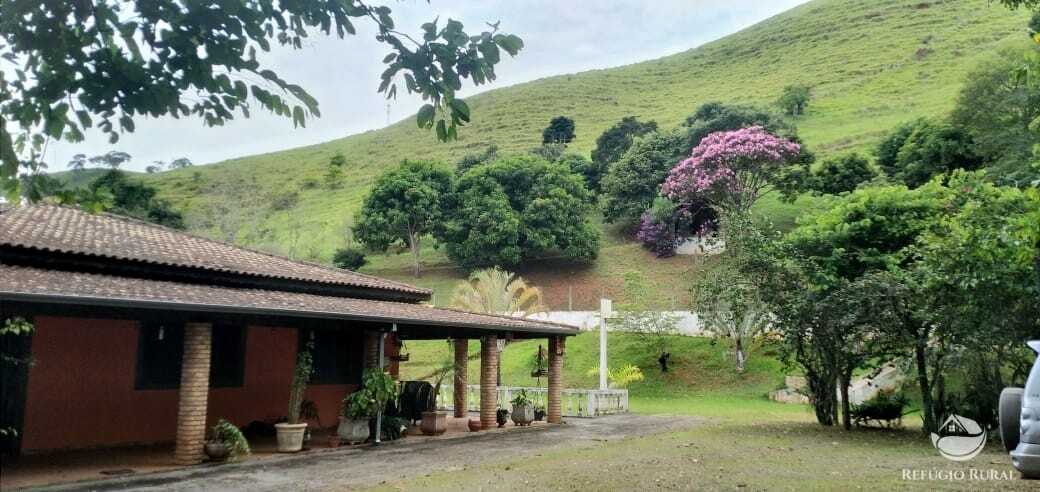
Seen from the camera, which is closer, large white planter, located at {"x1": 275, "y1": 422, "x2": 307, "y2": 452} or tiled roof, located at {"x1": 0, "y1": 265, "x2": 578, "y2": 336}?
tiled roof, located at {"x1": 0, "y1": 265, "x2": 578, "y2": 336}

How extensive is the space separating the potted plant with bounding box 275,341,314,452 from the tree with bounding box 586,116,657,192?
44.8m

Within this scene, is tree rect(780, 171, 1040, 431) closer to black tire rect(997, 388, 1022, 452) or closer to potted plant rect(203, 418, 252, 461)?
black tire rect(997, 388, 1022, 452)

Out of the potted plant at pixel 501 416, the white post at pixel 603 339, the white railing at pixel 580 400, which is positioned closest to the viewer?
the potted plant at pixel 501 416

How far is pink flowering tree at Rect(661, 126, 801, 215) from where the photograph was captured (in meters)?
34.9

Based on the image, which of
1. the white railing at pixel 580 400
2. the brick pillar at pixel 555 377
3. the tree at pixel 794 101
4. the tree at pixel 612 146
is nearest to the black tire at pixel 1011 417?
the brick pillar at pixel 555 377

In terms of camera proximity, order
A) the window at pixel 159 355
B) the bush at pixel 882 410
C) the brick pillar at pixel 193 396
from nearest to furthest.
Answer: the brick pillar at pixel 193 396 < the window at pixel 159 355 < the bush at pixel 882 410

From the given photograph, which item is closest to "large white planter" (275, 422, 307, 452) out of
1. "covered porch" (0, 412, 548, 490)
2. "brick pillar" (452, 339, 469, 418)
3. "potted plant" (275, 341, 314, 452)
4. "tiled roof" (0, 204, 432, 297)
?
"potted plant" (275, 341, 314, 452)

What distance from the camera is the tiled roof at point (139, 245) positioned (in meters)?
10.7

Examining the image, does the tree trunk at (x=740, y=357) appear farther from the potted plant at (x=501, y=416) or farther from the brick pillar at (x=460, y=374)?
the potted plant at (x=501, y=416)

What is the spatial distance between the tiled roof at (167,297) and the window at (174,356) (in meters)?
0.93

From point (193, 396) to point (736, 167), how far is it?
30934 millimetres

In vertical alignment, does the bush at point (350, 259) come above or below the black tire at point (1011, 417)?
above

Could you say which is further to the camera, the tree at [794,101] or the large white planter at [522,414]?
the tree at [794,101]

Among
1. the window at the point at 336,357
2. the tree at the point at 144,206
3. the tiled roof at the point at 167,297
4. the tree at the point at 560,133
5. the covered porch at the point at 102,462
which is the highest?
the tree at the point at 560,133
